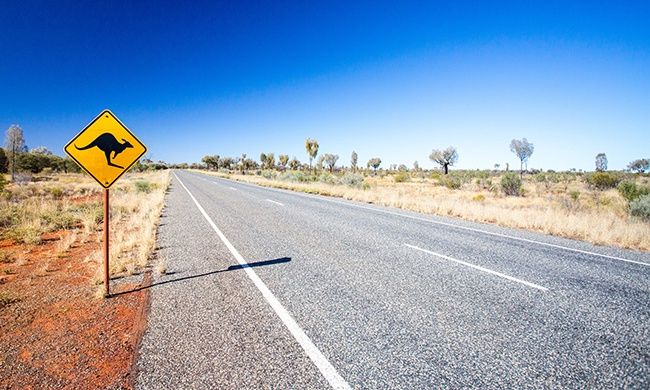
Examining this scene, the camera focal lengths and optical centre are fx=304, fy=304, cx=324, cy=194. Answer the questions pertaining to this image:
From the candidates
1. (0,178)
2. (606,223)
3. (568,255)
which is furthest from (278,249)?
(0,178)

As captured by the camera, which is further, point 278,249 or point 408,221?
point 408,221

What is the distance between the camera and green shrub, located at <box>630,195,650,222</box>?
10438 millimetres

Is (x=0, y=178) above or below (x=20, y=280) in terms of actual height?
above

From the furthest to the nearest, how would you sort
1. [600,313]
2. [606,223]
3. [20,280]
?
[606,223] → [20,280] → [600,313]

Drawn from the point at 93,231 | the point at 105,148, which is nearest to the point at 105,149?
the point at 105,148

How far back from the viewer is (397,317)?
140 inches

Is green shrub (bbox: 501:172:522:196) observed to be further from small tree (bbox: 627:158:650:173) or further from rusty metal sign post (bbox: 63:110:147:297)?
small tree (bbox: 627:158:650:173)

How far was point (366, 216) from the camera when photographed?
11609 millimetres

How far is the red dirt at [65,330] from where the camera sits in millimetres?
2639

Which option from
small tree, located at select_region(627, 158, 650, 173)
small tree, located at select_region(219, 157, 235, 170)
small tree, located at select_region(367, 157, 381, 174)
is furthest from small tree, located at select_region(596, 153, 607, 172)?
small tree, located at select_region(219, 157, 235, 170)

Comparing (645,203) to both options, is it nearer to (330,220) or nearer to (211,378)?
(330,220)

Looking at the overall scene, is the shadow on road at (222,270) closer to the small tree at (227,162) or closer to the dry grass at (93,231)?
the dry grass at (93,231)

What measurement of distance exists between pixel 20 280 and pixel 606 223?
13.7 metres

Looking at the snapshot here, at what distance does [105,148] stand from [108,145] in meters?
0.06
